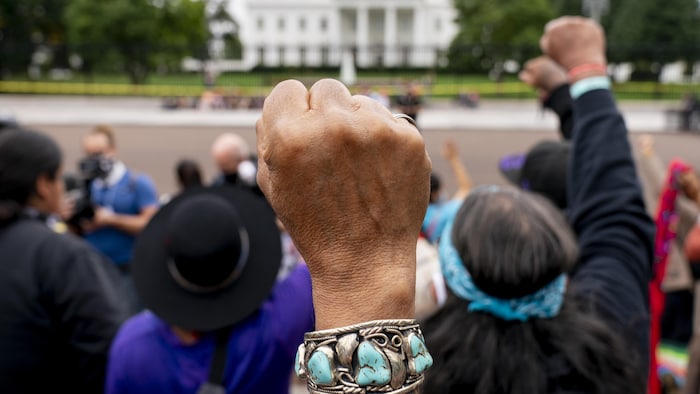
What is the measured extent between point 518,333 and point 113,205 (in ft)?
13.5

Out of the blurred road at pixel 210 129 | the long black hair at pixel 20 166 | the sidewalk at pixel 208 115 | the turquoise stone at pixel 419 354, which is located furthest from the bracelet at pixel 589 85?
the sidewalk at pixel 208 115

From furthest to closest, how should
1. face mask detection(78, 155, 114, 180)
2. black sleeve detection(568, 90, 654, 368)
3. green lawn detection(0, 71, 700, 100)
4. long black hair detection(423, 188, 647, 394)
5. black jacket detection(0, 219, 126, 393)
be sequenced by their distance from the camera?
green lawn detection(0, 71, 700, 100), face mask detection(78, 155, 114, 180), black jacket detection(0, 219, 126, 393), black sleeve detection(568, 90, 654, 368), long black hair detection(423, 188, 647, 394)

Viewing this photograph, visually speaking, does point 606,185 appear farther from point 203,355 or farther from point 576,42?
point 203,355

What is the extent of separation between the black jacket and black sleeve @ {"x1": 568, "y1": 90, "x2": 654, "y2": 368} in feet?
5.90

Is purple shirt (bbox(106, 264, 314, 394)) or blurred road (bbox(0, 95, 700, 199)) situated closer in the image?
purple shirt (bbox(106, 264, 314, 394))

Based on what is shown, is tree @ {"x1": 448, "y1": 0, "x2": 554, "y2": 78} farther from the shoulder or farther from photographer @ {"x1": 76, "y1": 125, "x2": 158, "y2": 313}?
the shoulder

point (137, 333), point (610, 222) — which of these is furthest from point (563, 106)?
point (137, 333)

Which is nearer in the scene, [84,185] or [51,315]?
[51,315]

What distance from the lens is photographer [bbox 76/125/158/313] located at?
4.81 metres

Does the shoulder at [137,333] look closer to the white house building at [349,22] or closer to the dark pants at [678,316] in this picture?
the dark pants at [678,316]

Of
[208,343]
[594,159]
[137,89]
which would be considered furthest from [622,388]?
[137,89]

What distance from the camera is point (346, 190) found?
950 mm

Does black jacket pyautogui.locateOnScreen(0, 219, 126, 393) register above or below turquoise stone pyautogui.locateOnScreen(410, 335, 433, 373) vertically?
below

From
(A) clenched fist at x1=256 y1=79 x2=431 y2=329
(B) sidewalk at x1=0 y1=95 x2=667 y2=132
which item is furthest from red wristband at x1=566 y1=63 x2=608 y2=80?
(B) sidewalk at x1=0 y1=95 x2=667 y2=132
